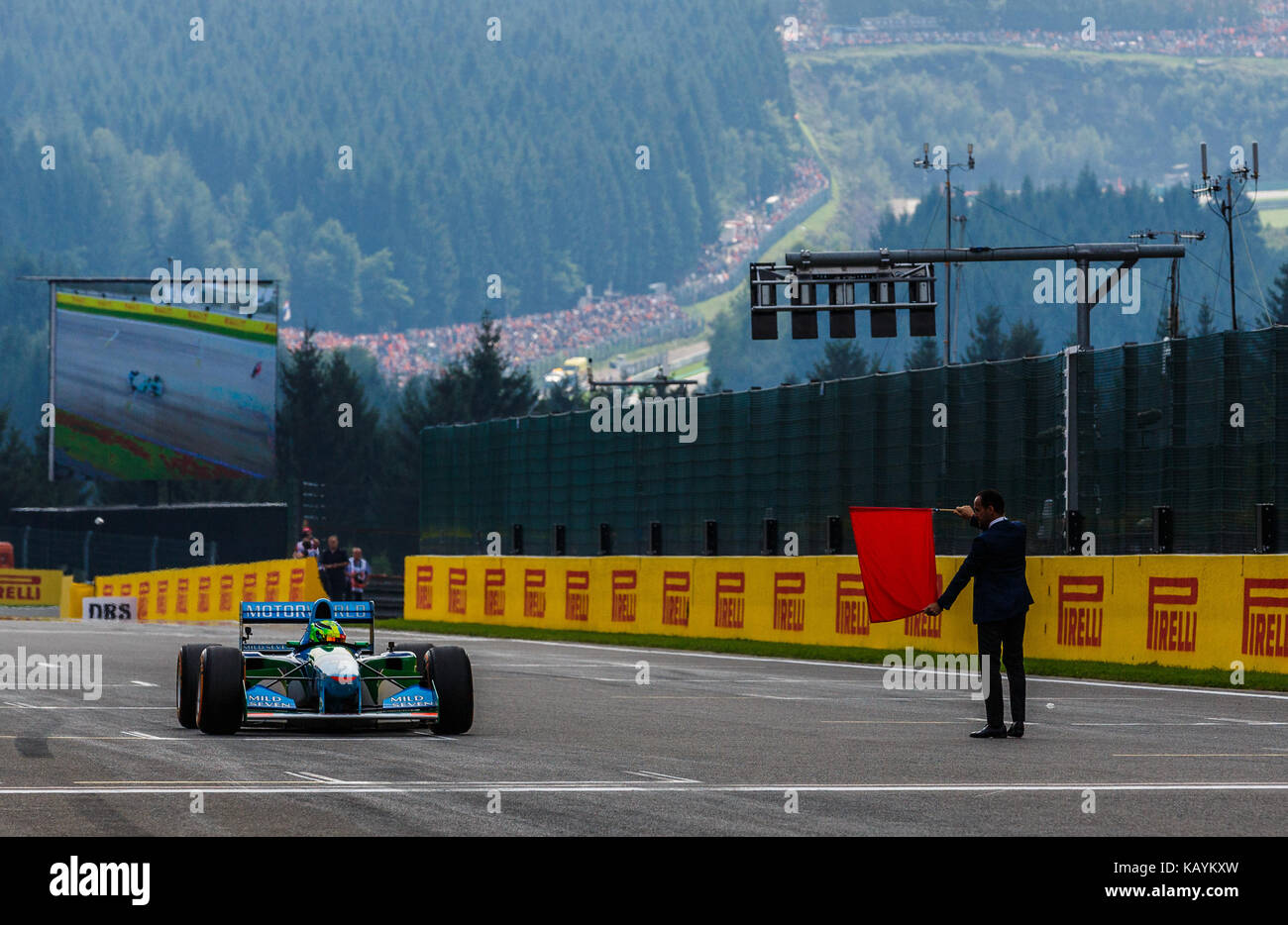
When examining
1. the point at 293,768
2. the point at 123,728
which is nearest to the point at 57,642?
the point at 123,728

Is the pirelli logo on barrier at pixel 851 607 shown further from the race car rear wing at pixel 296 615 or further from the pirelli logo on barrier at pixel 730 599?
the race car rear wing at pixel 296 615

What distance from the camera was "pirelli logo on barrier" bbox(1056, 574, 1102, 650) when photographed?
22.1 meters

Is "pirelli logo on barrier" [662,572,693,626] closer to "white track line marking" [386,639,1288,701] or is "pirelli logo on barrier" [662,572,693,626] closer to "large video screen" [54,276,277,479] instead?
"white track line marking" [386,639,1288,701]

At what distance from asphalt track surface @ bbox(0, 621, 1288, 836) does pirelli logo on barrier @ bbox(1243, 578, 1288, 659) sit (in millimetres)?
1351

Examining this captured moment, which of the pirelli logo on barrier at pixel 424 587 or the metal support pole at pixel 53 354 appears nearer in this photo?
the pirelli logo on barrier at pixel 424 587

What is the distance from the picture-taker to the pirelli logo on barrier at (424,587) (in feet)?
131

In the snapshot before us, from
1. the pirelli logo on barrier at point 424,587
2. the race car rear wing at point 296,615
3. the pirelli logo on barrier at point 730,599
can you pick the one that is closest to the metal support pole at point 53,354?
the pirelli logo on barrier at point 424,587

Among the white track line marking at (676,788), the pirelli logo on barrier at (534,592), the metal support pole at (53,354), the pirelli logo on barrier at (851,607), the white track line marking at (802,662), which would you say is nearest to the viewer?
the white track line marking at (676,788)

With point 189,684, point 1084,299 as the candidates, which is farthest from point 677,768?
point 1084,299

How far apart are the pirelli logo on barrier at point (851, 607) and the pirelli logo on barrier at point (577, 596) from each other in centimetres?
737

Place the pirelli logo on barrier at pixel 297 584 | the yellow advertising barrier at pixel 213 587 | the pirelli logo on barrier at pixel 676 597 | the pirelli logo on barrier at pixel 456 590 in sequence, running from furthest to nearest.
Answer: the yellow advertising barrier at pixel 213 587
the pirelli logo on barrier at pixel 297 584
the pirelli logo on barrier at pixel 456 590
the pirelli logo on barrier at pixel 676 597

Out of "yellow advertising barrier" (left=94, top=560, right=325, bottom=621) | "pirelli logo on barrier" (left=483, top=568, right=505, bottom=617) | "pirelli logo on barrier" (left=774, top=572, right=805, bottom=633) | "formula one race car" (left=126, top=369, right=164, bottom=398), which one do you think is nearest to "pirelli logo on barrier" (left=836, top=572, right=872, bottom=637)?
"pirelli logo on barrier" (left=774, top=572, right=805, bottom=633)

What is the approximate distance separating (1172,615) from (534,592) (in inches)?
630
